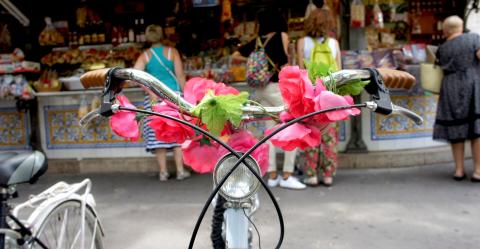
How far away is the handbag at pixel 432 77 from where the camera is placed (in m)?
6.16

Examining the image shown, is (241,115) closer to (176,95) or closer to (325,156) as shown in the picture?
(176,95)

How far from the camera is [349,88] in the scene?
6.63 feet

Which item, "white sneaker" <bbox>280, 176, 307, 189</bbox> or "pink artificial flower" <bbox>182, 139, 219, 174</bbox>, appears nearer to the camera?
"pink artificial flower" <bbox>182, 139, 219, 174</bbox>

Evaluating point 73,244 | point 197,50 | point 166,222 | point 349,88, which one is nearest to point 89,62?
point 197,50

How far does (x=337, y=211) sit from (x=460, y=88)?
2.12 meters

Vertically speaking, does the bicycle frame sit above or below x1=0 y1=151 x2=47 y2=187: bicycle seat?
below

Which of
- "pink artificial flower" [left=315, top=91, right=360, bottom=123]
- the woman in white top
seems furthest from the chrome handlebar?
the woman in white top

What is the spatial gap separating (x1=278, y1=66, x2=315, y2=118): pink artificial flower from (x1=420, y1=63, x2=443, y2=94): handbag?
15.3 ft

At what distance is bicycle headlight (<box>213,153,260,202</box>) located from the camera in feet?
6.22

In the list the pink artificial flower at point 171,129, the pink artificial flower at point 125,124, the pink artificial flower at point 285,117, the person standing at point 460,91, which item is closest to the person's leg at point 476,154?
the person standing at point 460,91

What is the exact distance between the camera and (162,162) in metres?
6.65

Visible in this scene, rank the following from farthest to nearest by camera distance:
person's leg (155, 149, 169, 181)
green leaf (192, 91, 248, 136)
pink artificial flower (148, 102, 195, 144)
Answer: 1. person's leg (155, 149, 169, 181)
2. pink artificial flower (148, 102, 195, 144)
3. green leaf (192, 91, 248, 136)

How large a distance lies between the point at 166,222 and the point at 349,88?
339cm

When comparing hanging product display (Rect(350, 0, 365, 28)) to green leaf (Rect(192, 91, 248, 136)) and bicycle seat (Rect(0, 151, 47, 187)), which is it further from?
green leaf (Rect(192, 91, 248, 136))
